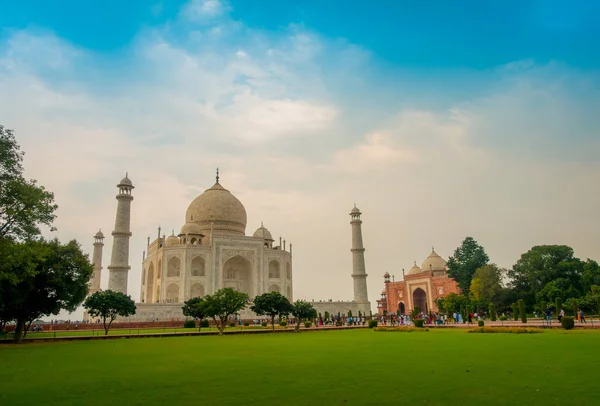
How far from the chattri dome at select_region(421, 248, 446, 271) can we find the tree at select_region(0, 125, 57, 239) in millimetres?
48681

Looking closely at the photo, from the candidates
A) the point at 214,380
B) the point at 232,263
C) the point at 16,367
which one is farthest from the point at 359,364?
the point at 232,263

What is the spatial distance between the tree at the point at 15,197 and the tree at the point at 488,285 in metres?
38.0

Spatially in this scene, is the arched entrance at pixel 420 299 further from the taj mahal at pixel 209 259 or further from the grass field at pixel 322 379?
the grass field at pixel 322 379

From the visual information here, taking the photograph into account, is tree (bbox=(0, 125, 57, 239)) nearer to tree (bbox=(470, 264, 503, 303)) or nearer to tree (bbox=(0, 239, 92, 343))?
tree (bbox=(0, 239, 92, 343))

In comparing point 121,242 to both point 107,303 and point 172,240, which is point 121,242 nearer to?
point 172,240

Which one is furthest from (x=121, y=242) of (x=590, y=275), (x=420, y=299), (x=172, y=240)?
(x=590, y=275)

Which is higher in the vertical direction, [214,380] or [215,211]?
[215,211]

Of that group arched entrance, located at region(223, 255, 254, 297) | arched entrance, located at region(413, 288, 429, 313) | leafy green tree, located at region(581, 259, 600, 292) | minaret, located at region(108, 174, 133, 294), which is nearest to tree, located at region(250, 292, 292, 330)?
minaret, located at region(108, 174, 133, 294)

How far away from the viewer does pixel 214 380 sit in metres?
7.93

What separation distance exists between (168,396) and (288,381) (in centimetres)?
202

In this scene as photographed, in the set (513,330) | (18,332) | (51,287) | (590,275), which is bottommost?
(513,330)

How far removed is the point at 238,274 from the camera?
Result: 1982 inches

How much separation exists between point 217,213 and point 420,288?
2568cm

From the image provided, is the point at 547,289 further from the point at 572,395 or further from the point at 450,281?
the point at 572,395
